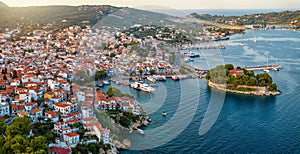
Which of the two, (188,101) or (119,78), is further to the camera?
(119,78)

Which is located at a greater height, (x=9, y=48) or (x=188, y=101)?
(x=9, y=48)

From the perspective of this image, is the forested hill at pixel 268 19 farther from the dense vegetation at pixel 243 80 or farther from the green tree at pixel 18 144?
the green tree at pixel 18 144

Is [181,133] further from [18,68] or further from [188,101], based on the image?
[18,68]

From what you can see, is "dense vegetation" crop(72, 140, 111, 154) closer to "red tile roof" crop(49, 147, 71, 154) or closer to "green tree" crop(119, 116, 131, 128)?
"red tile roof" crop(49, 147, 71, 154)

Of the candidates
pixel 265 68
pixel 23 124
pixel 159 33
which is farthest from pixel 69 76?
pixel 159 33

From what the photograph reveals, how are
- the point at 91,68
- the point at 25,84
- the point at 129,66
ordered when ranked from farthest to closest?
the point at 129,66, the point at 91,68, the point at 25,84

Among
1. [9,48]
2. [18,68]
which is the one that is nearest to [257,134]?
[18,68]

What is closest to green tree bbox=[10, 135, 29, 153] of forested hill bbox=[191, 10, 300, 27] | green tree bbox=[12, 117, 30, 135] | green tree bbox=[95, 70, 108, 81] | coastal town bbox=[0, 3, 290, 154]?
coastal town bbox=[0, 3, 290, 154]

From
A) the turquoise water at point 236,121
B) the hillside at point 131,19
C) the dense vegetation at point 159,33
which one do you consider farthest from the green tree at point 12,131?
the hillside at point 131,19

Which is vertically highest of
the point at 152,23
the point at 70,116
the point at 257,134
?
the point at 152,23
